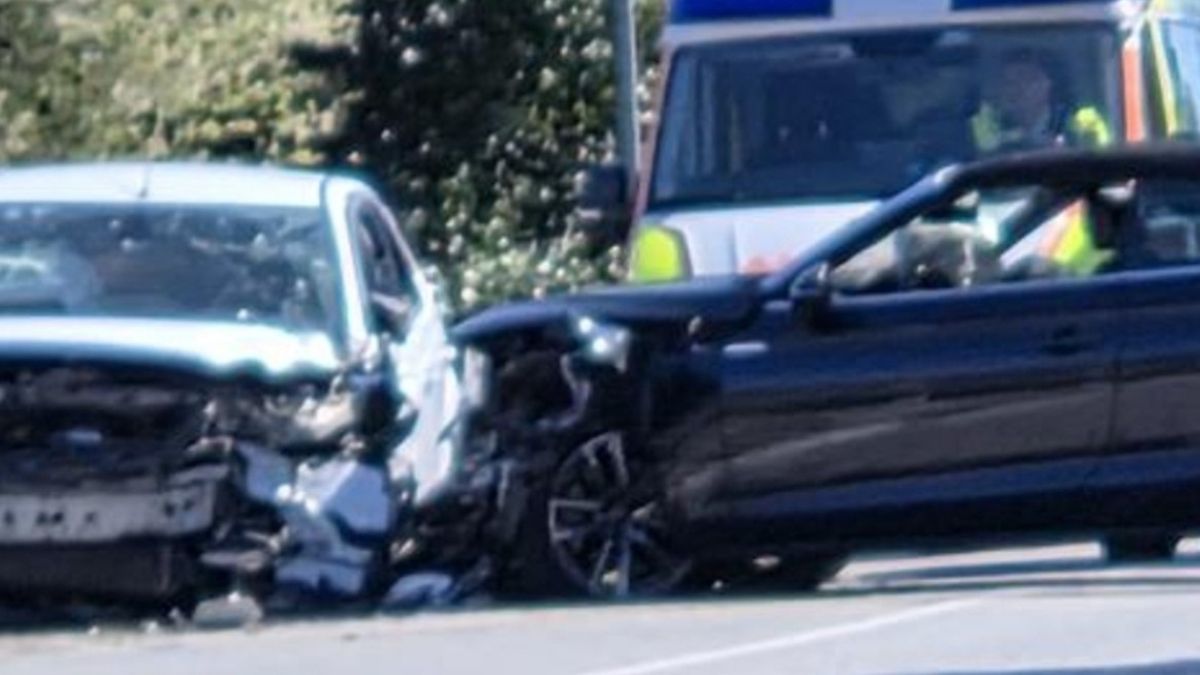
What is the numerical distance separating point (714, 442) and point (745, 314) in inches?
19.1

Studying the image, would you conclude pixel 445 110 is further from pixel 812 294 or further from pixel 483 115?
pixel 812 294

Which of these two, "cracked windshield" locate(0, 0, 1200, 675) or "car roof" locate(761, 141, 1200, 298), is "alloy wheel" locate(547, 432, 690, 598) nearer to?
"cracked windshield" locate(0, 0, 1200, 675)

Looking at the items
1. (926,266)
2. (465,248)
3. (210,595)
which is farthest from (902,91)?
(465,248)

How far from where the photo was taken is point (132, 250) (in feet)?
55.4

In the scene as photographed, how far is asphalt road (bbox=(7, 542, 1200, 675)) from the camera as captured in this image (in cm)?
1344

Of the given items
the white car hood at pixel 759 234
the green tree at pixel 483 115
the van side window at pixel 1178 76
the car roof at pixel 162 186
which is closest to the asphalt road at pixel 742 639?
the car roof at pixel 162 186

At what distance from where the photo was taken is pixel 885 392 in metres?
15.6

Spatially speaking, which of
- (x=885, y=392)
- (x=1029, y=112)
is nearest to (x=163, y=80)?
(x=1029, y=112)

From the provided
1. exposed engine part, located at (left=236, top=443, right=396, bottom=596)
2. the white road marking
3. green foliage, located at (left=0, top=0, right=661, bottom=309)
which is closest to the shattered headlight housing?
exposed engine part, located at (left=236, top=443, right=396, bottom=596)

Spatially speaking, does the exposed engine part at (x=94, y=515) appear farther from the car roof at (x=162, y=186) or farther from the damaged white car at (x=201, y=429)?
the car roof at (x=162, y=186)

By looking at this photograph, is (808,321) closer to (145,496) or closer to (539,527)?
(539,527)

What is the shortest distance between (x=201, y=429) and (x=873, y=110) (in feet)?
14.2

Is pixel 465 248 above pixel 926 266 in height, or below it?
below

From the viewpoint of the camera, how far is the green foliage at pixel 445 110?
29.7 meters
